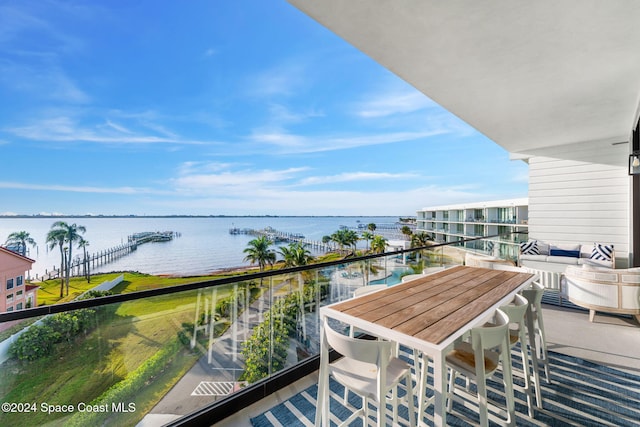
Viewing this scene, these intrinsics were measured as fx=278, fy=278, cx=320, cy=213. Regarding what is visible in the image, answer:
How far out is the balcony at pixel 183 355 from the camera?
175 cm

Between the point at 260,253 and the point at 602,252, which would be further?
the point at 260,253

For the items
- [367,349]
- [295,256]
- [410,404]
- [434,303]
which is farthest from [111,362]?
[295,256]

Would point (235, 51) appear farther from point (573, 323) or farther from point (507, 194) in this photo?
point (507, 194)

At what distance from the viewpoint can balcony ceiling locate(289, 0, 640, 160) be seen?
226 cm

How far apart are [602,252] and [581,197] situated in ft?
4.24

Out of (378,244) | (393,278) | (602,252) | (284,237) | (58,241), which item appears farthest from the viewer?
(284,237)


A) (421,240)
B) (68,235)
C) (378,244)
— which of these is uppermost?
(68,235)

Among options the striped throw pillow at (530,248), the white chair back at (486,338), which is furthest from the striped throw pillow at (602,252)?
the white chair back at (486,338)

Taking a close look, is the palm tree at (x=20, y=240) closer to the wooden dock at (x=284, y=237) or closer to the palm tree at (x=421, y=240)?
the wooden dock at (x=284, y=237)

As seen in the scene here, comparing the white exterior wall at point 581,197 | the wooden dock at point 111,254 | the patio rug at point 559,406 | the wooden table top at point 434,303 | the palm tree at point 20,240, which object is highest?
the white exterior wall at point 581,197

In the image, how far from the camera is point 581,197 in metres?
6.40

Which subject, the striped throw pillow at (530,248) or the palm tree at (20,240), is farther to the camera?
the palm tree at (20,240)

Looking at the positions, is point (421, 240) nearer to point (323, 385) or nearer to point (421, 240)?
point (421, 240)

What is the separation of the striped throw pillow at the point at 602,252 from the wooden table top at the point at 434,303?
464 cm
